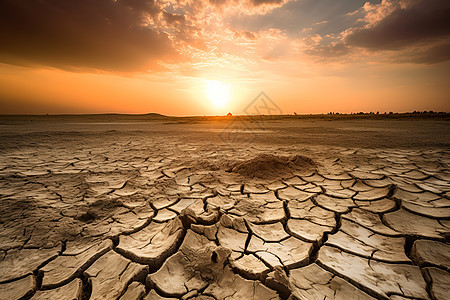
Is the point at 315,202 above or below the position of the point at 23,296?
above

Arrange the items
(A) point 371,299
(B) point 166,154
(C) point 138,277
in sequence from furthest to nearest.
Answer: (B) point 166,154 < (C) point 138,277 < (A) point 371,299

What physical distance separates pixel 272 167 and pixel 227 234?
158 cm

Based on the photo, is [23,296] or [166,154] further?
[166,154]

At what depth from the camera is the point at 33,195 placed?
6.47 ft

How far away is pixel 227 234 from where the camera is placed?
1.40 metres

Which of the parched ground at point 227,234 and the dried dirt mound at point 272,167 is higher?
the dried dirt mound at point 272,167

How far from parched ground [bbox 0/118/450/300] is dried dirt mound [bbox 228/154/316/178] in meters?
0.03

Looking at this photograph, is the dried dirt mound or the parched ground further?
the dried dirt mound

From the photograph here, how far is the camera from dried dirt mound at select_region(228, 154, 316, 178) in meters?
2.65

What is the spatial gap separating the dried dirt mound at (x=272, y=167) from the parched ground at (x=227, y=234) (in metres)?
0.03

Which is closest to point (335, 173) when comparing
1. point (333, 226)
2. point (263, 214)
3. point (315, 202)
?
point (315, 202)

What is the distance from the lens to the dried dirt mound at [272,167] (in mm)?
2646

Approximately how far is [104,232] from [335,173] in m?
2.82

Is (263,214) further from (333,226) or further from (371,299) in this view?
(371,299)
